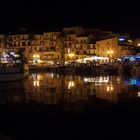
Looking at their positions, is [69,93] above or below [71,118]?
below

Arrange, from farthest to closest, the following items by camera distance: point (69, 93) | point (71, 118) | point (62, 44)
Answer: point (62, 44), point (69, 93), point (71, 118)

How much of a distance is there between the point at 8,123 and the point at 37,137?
2478 millimetres

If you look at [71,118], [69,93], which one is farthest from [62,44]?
[71,118]

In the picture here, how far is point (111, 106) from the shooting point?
16.6 m

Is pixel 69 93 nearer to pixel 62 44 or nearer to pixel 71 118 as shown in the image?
pixel 71 118

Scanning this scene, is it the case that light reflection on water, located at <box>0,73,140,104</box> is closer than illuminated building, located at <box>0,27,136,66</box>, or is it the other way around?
light reflection on water, located at <box>0,73,140,104</box>

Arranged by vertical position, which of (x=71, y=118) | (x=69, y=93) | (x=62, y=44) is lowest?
(x=69, y=93)

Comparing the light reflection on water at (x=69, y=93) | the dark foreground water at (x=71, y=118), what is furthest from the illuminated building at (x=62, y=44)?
the dark foreground water at (x=71, y=118)

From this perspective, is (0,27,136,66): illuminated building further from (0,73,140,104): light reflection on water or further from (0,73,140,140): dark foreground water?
(0,73,140,140): dark foreground water

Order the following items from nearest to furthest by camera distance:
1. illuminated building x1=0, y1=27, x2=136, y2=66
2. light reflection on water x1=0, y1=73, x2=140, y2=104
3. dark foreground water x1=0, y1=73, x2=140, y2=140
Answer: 1. dark foreground water x1=0, y1=73, x2=140, y2=140
2. light reflection on water x1=0, y1=73, x2=140, y2=104
3. illuminated building x1=0, y1=27, x2=136, y2=66

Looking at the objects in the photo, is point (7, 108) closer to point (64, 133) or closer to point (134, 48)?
point (64, 133)

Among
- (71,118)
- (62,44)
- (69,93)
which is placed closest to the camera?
(71,118)

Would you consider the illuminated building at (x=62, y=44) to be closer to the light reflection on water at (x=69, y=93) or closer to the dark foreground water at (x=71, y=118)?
the light reflection on water at (x=69, y=93)

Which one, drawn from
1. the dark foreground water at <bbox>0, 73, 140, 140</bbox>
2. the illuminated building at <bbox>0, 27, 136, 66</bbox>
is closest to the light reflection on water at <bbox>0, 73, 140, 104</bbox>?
the dark foreground water at <bbox>0, 73, 140, 140</bbox>
